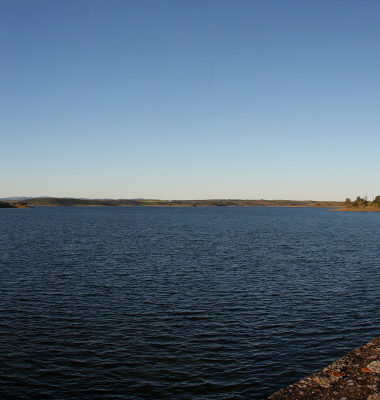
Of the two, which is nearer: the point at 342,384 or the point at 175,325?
the point at 342,384

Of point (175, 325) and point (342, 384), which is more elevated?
point (342, 384)

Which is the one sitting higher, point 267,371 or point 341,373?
point 341,373

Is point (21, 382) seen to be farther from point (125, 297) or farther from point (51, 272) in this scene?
point (51, 272)

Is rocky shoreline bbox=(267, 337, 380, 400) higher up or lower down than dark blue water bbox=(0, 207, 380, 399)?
higher up

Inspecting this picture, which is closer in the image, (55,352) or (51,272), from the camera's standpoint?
(55,352)

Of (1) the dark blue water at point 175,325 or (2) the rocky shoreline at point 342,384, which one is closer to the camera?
(2) the rocky shoreline at point 342,384

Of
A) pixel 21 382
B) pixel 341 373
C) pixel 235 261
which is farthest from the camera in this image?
pixel 235 261

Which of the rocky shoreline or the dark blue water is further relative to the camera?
the dark blue water

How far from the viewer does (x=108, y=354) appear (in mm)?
20594

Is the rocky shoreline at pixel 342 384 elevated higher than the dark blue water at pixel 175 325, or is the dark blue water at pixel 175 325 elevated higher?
the rocky shoreline at pixel 342 384

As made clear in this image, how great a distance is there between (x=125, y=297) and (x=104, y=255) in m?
26.0

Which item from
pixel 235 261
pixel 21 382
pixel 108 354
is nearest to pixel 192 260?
pixel 235 261

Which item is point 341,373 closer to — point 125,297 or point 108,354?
point 108,354

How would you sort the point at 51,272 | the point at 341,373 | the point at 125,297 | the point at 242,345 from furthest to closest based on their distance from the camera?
the point at 51,272 < the point at 125,297 < the point at 242,345 < the point at 341,373
